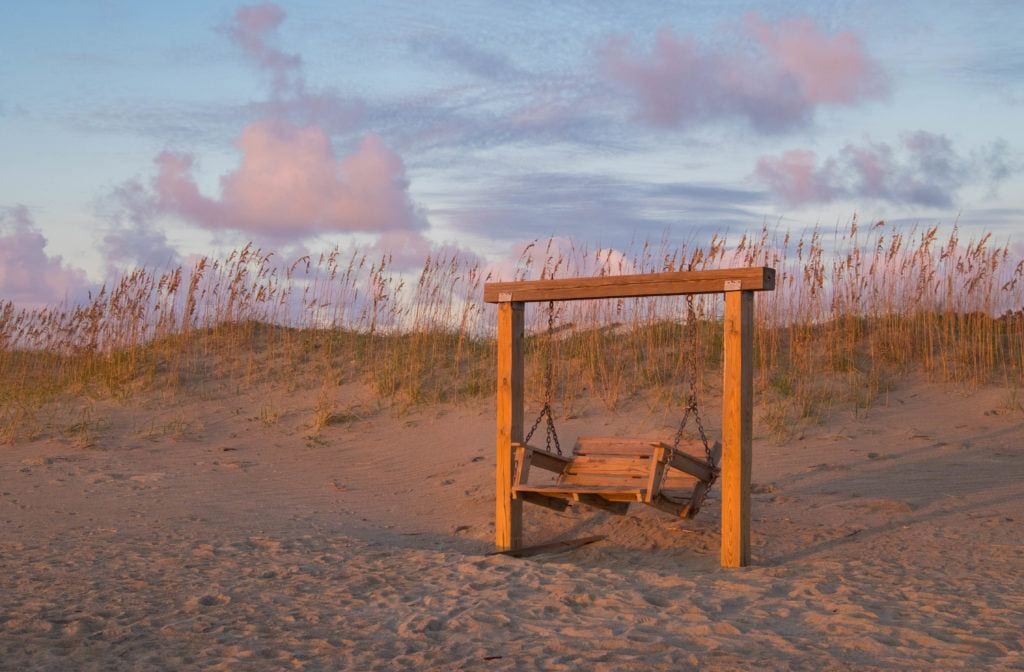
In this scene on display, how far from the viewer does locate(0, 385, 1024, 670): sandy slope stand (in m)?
4.35

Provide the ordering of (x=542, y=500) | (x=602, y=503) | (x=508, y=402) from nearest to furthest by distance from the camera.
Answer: (x=602, y=503)
(x=542, y=500)
(x=508, y=402)

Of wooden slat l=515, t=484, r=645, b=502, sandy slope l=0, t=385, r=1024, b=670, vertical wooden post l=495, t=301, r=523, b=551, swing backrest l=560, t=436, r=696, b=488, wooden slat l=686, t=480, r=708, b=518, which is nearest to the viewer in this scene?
sandy slope l=0, t=385, r=1024, b=670

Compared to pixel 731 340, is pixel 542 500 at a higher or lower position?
lower

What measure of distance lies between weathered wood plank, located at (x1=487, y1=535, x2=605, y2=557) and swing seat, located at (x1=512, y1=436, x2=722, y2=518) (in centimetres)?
25

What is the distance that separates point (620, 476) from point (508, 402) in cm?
92

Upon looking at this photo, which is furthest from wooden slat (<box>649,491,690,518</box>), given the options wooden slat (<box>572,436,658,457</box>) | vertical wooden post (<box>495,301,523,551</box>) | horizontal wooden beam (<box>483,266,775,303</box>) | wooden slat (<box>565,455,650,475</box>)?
horizontal wooden beam (<box>483,266,775,303</box>)

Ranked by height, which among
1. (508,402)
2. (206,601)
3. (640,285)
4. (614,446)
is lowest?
(206,601)

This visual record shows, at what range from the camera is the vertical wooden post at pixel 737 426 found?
5969 mm

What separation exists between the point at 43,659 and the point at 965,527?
5.93 meters

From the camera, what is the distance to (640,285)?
20.5 feet

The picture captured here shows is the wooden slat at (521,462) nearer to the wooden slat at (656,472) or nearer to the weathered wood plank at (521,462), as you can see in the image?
the weathered wood plank at (521,462)

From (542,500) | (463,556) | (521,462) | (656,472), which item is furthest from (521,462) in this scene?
(656,472)

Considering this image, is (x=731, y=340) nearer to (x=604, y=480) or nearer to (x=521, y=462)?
(x=604, y=480)

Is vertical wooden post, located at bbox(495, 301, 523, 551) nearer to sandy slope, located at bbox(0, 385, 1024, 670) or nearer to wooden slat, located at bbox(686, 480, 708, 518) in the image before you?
sandy slope, located at bbox(0, 385, 1024, 670)
